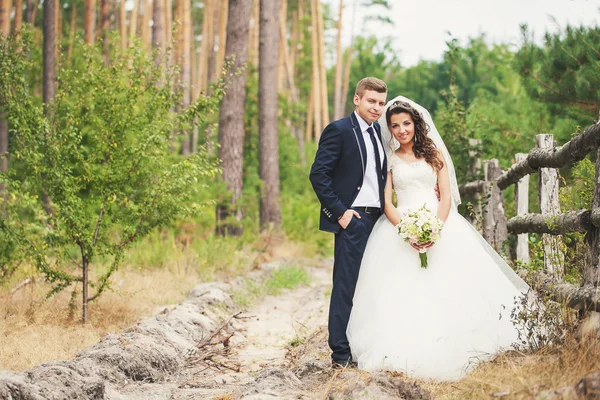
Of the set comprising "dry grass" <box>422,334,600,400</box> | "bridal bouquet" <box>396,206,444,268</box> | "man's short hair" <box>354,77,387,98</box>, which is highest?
"man's short hair" <box>354,77,387,98</box>

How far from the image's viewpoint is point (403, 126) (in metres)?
5.76

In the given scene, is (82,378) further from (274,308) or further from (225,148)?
(225,148)

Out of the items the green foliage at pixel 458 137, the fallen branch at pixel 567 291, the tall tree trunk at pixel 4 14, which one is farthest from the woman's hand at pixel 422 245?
the tall tree trunk at pixel 4 14

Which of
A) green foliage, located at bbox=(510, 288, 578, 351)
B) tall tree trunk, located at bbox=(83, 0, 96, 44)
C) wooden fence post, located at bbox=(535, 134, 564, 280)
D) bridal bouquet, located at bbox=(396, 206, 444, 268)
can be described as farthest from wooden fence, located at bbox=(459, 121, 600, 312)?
tall tree trunk, located at bbox=(83, 0, 96, 44)

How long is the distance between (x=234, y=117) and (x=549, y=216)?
9795 mm

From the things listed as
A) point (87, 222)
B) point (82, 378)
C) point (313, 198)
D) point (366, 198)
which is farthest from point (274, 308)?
point (313, 198)

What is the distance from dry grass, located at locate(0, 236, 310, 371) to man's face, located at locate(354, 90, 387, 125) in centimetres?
292

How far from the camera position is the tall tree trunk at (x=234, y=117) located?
14.8 meters

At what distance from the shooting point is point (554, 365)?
13.5 ft

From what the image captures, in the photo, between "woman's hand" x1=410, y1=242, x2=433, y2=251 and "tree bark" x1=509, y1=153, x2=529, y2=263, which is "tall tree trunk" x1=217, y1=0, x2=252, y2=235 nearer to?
"tree bark" x1=509, y1=153, x2=529, y2=263

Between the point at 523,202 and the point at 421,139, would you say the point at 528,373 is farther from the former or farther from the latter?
the point at 523,202

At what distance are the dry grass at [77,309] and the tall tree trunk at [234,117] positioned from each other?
3.63 m

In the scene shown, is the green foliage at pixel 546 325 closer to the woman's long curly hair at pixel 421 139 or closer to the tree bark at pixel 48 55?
the woman's long curly hair at pixel 421 139

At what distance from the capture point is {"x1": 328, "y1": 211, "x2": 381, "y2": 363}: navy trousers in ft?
18.2
